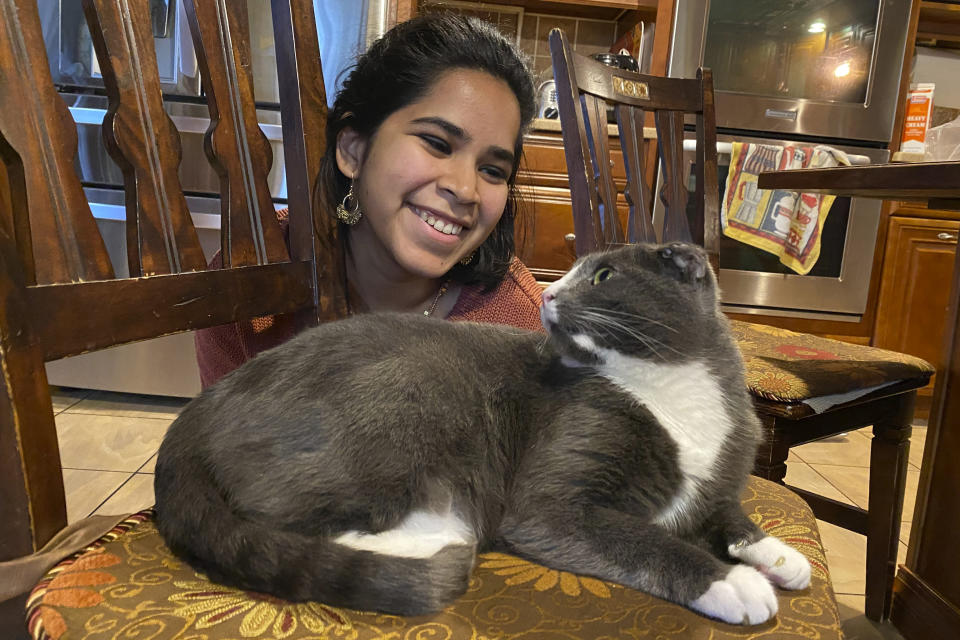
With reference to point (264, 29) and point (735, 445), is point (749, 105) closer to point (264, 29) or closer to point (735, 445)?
point (264, 29)

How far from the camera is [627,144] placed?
1.27m

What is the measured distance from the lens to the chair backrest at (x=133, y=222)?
471mm

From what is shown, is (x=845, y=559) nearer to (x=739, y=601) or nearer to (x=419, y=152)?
(x=739, y=601)

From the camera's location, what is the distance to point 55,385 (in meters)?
2.36

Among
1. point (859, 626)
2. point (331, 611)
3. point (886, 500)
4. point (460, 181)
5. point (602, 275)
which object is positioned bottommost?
point (859, 626)

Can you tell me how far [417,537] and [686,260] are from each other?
0.42 m

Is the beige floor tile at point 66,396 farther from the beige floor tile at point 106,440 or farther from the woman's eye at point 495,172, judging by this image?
the woman's eye at point 495,172

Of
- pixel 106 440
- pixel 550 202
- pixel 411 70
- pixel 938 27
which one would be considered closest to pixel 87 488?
pixel 106 440

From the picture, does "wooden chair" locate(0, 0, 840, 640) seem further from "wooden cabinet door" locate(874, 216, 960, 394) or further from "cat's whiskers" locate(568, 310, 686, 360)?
"wooden cabinet door" locate(874, 216, 960, 394)

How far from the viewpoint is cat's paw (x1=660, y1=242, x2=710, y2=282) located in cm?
70

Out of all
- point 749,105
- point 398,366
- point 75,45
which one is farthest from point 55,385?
point 749,105

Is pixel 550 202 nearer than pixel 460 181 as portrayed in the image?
No

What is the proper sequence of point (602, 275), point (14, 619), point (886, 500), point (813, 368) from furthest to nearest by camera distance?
point (886, 500) < point (813, 368) < point (602, 275) < point (14, 619)

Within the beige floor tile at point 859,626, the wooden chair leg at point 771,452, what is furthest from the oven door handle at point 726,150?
the beige floor tile at point 859,626
